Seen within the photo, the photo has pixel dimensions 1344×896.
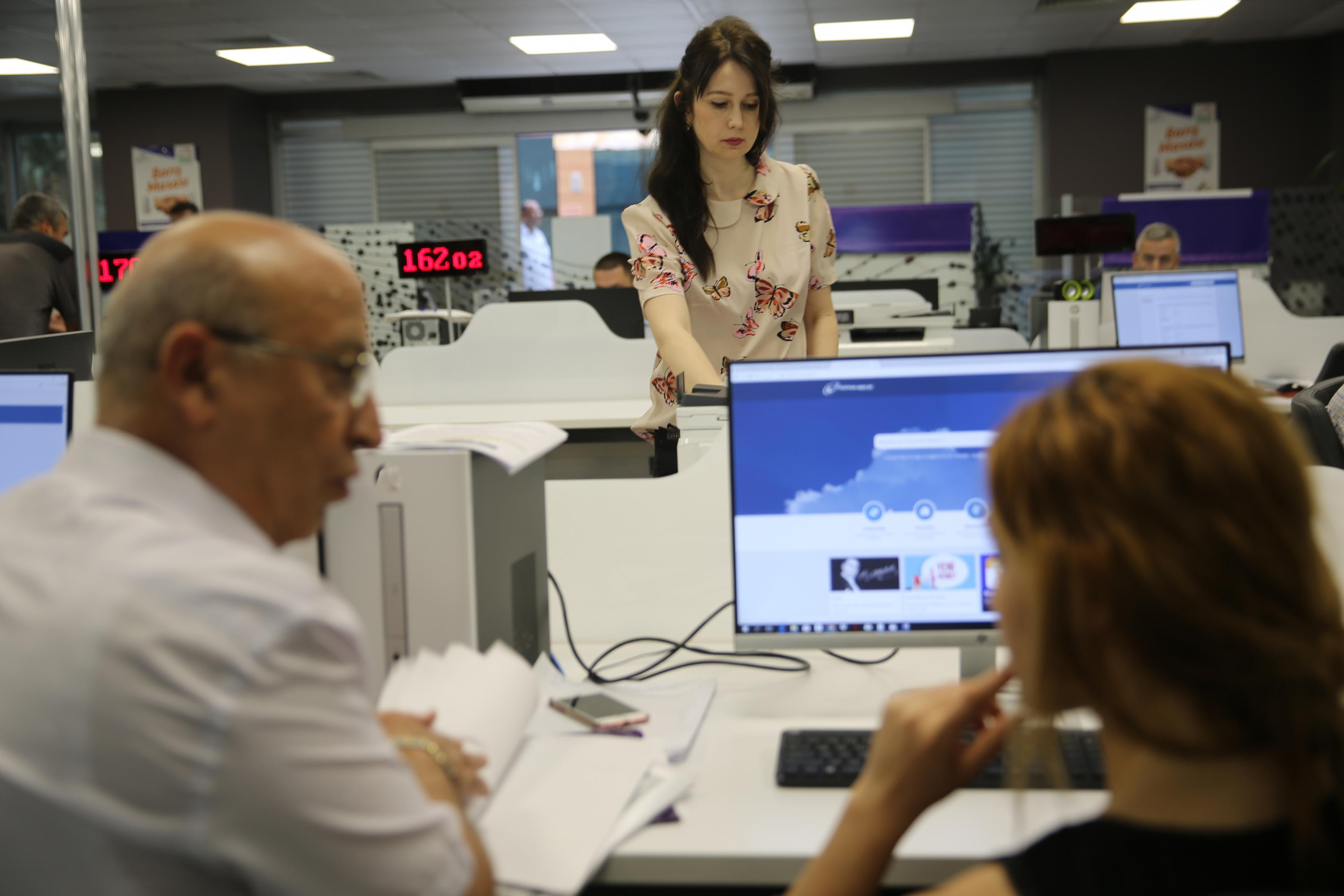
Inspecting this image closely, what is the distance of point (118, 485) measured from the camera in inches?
28.2

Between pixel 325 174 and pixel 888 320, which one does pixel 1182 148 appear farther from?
pixel 325 174

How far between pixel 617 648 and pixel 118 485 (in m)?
0.85

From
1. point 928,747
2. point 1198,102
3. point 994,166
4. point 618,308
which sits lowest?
point 928,747

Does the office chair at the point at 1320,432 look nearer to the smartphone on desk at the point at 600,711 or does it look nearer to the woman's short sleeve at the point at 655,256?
the woman's short sleeve at the point at 655,256

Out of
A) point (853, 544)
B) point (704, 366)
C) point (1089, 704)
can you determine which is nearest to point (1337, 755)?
point (1089, 704)

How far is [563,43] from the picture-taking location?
8.30 m

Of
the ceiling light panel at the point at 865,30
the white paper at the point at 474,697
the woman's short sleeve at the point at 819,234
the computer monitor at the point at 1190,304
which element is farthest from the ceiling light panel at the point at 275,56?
the white paper at the point at 474,697

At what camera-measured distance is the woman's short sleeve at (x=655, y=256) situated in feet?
7.00

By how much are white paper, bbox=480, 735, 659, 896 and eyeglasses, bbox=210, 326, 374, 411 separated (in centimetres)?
38

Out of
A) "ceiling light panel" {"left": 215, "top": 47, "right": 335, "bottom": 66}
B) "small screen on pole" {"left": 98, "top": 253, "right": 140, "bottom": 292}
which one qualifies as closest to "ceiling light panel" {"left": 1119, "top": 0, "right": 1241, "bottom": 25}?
"ceiling light panel" {"left": 215, "top": 47, "right": 335, "bottom": 66}

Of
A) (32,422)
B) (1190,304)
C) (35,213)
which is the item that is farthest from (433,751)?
(35,213)

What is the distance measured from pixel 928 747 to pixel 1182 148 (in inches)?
384

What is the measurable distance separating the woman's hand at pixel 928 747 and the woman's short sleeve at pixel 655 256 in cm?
139

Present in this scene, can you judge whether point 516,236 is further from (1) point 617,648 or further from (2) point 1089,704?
(2) point 1089,704
